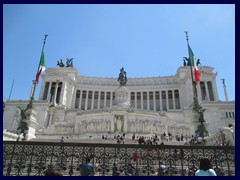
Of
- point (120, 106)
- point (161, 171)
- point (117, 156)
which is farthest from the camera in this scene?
point (120, 106)

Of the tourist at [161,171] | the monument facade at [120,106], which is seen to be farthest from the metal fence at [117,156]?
the monument facade at [120,106]

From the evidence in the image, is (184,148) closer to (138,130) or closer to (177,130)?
(138,130)

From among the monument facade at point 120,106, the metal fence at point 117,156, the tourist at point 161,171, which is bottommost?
the tourist at point 161,171

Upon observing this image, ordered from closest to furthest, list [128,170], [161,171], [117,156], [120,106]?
[161,171] < [128,170] < [117,156] < [120,106]

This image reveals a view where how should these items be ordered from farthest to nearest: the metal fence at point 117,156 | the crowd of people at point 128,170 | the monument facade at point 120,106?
the monument facade at point 120,106 < the metal fence at point 117,156 < the crowd of people at point 128,170

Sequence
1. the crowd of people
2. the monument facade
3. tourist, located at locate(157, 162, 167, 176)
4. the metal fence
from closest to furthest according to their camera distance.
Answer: the crowd of people
tourist, located at locate(157, 162, 167, 176)
the metal fence
the monument facade

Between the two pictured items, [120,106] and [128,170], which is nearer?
[128,170]

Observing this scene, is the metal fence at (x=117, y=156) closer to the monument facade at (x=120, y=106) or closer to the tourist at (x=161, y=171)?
the tourist at (x=161, y=171)

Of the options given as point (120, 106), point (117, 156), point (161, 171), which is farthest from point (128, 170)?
point (120, 106)

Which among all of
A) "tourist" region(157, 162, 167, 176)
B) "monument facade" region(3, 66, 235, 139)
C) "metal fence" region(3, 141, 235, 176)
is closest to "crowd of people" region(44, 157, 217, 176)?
"tourist" region(157, 162, 167, 176)

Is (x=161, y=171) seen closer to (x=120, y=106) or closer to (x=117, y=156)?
(x=117, y=156)

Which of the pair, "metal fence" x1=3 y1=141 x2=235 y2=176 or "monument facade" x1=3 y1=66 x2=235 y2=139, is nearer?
"metal fence" x1=3 y1=141 x2=235 y2=176

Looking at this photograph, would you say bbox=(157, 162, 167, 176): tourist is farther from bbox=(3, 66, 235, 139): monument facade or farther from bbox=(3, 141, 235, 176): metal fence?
bbox=(3, 66, 235, 139): monument facade
